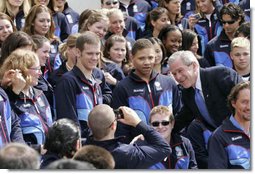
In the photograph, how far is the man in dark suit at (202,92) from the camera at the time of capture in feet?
9.47

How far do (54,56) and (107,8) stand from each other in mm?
688

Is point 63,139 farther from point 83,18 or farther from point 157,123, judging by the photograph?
point 83,18

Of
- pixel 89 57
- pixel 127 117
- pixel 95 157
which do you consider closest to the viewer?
pixel 95 157

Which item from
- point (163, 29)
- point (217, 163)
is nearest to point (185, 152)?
point (217, 163)

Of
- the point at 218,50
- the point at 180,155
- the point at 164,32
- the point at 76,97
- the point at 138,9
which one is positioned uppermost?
the point at 138,9

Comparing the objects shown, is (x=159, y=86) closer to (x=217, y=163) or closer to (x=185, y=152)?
(x=185, y=152)

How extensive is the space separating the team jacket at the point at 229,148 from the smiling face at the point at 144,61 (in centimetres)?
53

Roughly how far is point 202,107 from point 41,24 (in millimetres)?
1010

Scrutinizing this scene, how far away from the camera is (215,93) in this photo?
2.91 meters

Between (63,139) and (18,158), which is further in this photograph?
(63,139)

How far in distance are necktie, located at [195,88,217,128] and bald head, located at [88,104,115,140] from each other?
1.84 ft

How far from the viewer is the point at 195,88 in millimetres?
2924

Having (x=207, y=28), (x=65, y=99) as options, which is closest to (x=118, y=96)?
(x=65, y=99)

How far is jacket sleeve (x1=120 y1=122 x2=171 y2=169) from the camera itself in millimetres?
2443
